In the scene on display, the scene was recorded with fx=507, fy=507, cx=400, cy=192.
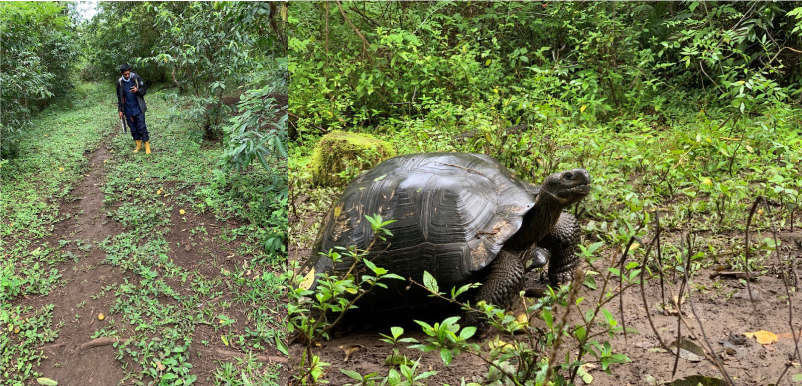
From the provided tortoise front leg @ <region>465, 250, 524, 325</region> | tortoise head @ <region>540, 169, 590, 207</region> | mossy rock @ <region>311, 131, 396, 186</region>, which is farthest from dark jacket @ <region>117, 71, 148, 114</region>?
mossy rock @ <region>311, 131, 396, 186</region>

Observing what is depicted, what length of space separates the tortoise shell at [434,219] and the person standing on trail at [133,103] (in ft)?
2.96

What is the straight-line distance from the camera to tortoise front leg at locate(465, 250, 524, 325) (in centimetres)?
230

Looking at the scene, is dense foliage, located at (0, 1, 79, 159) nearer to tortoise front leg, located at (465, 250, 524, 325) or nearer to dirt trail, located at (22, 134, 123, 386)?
dirt trail, located at (22, 134, 123, 386)

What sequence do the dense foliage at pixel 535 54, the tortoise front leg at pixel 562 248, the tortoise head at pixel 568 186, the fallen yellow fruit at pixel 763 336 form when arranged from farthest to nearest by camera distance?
the dense foliage at pixel 535 54, the tortoise front leg at pixel 562 248, the tortoise head at pixel 568 186, the fallen yellow fruit at pixel 763 336

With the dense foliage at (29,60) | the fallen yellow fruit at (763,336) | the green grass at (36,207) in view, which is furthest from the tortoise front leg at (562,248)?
the dense foliage at (29,60)

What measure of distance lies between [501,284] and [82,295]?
→ 1.65 meters

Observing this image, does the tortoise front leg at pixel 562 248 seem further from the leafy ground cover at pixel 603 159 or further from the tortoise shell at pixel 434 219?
the tortoise shell at pixel 434 219

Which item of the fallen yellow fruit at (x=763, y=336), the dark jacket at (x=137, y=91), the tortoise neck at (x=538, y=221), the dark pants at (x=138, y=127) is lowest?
the fallen yellow fruit at (x=763, y=336)

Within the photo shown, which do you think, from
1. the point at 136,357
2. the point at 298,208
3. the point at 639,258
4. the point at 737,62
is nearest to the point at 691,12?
the point at 737,62

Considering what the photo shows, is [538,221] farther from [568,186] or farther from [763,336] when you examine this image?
[763,336]

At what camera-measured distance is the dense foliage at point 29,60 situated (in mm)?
2070

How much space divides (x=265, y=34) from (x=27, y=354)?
1343 millimetres

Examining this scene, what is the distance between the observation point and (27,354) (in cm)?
163

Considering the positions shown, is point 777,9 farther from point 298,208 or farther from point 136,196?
point 136,196
